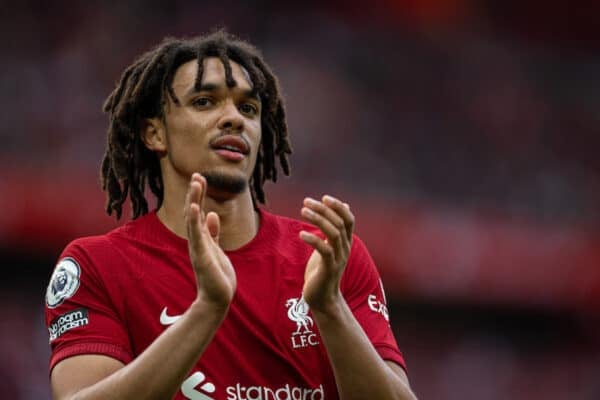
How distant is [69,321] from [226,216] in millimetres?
708

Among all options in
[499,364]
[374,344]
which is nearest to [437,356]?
[499,364]

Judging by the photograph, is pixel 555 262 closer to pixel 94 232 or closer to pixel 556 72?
pixel 556 72

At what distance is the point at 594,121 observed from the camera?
41.2 feet

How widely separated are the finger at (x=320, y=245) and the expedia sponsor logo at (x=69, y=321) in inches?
36.4

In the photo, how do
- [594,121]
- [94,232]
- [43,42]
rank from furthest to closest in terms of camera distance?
[594,121], [43,42], [94,232]

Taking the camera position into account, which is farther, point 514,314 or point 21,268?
point 514,314

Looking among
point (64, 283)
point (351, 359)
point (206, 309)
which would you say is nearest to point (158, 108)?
point (64, 283)

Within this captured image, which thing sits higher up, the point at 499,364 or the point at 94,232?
the point at 94,232

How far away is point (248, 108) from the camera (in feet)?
14.6

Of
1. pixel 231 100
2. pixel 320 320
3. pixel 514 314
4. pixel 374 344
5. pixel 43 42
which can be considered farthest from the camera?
pixel 514 314

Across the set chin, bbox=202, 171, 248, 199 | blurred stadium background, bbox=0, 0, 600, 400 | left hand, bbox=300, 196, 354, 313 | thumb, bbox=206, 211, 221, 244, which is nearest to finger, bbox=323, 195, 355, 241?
left hand, bbox=300, 196, 354, 313

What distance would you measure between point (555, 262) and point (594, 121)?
6.58 feet

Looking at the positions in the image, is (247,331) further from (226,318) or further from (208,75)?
(208,75)

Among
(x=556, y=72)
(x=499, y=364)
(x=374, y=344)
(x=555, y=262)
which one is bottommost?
(x=499, y=364)
